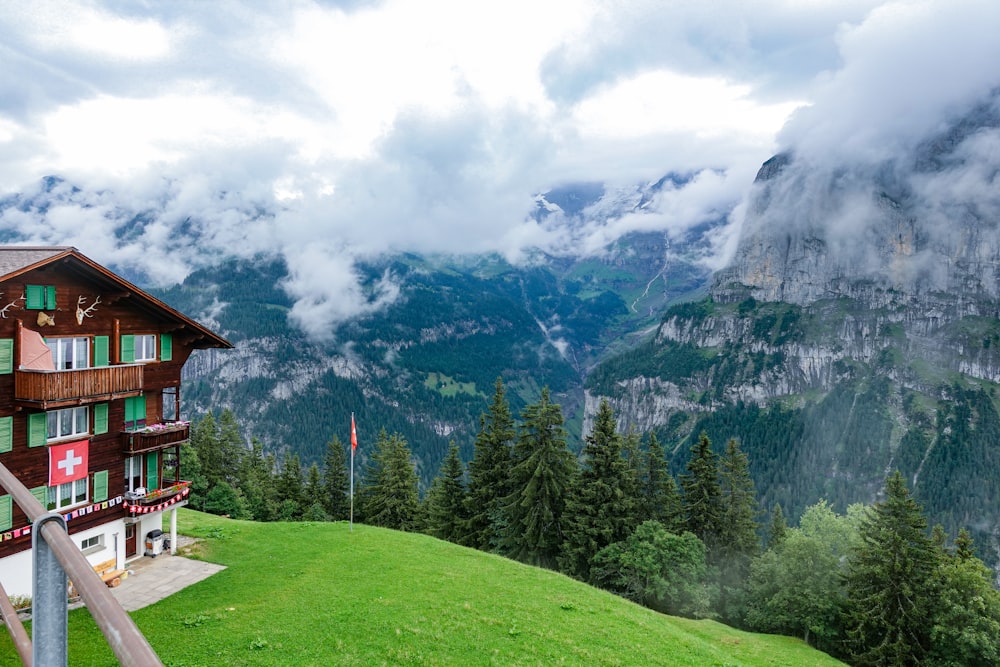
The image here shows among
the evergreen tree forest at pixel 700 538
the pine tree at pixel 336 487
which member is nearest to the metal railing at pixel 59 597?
the evergreen tree forest at pixel 700 538

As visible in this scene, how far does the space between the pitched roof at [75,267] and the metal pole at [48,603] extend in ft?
89.7

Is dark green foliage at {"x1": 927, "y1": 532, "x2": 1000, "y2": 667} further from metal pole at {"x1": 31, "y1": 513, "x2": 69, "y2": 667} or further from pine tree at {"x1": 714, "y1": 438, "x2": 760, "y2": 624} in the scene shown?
metal pole at {"x1": 31, "y1": 513, "x2": 69, "y2": 667}

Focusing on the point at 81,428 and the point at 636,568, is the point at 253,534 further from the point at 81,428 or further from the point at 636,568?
the point at 636,568

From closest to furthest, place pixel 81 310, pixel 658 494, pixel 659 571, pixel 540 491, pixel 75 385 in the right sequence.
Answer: pixel 75 385 → pixel 81 310 → pixel 659 571 → pixel 540 491 → pixel 658 494

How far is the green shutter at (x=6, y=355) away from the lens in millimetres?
24844

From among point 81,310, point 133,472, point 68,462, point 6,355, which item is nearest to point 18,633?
point 6,355

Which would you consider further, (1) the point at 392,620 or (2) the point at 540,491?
(2) the point at 540,491

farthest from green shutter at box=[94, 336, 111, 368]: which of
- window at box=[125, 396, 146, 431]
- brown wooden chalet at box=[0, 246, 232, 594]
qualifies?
window at box=[125, 396, 146, 431]

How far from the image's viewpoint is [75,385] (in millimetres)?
26312

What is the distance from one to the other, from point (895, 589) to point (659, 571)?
50.6 ft

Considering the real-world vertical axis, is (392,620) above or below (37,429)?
below

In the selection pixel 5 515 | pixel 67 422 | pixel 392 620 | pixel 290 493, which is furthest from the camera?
pixel 290 493

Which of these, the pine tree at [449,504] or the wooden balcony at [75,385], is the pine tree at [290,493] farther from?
the wooden balcony at [75,385]

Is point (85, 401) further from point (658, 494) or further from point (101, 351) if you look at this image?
point (658, 494)
